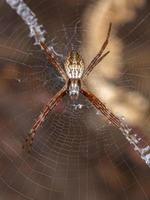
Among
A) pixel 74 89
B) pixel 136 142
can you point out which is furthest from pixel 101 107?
pixel 136 142

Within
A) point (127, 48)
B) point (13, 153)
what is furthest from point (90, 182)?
point (127, 48)

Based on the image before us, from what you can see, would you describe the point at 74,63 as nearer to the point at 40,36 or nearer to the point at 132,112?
the point at 40,36

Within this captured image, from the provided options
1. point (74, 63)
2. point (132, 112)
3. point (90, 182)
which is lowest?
point (90, 182)

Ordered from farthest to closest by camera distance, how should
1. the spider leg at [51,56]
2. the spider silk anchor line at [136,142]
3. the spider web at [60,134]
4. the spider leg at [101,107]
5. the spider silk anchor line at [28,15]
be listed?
the spider web at [60,134]
the spider silk anchor line at [136,142]
the spider leg at [101,107]
the spider leg at [51,56]
the spider silk anchor line at [28,15]

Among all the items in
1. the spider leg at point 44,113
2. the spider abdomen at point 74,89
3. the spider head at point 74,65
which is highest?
the spider head at point 74,65

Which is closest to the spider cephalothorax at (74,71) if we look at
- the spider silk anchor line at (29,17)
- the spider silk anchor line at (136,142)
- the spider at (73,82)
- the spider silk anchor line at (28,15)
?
the spider at (73,82)

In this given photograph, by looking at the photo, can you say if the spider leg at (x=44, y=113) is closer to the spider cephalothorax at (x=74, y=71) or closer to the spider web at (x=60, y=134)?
the spider cephalothorax at (x=74, y=71)

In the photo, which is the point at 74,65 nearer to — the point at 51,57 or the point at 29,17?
the point at 51,57
